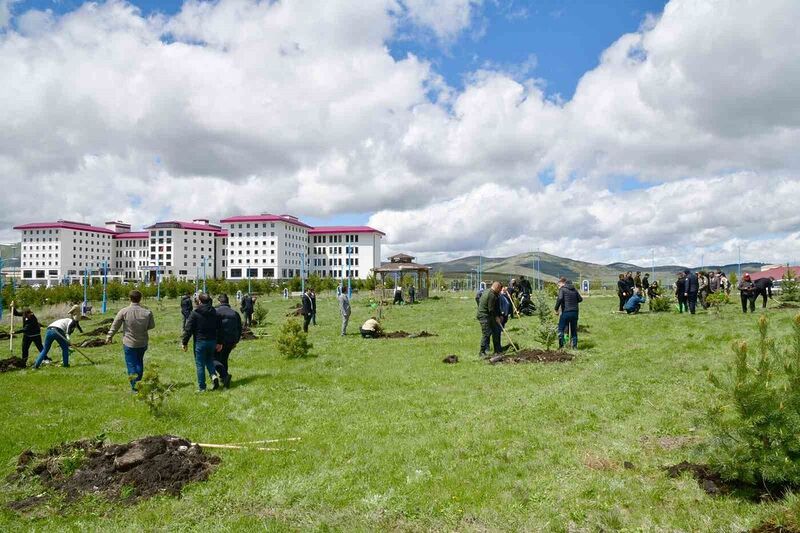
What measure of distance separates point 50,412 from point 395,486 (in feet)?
23.4

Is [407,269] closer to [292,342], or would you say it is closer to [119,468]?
[292,342]

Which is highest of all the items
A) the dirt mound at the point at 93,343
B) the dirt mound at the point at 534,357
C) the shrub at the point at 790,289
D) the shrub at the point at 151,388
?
the shrub at the point at 790,289

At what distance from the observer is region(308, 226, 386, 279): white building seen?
120 m

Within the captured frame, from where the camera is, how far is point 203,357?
1097cm

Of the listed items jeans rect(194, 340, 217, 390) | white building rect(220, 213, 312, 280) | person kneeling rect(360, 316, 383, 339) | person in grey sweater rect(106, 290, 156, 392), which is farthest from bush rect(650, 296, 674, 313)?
white building rect(220, 213, 312, 280)

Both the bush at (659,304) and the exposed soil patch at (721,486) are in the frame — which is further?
the bush at (659,304)

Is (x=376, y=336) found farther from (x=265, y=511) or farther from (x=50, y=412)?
(x=265, y=511)

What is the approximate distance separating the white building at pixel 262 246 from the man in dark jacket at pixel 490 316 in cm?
10386

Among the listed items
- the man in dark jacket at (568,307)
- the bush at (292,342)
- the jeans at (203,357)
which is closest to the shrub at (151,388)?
the jeans at (203,357)

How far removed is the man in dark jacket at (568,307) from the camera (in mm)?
14336

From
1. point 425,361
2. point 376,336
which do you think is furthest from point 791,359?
point 376,336

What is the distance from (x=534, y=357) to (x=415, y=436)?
6420 mm

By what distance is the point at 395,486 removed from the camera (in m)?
5.96

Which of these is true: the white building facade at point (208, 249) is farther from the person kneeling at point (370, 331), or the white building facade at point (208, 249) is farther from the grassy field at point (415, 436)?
the grassy field at point (415, 436)
